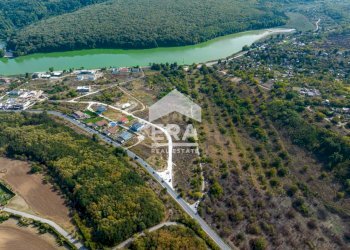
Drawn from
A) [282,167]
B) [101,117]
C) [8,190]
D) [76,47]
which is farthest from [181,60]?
[8,190]

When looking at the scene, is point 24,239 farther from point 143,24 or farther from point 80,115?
point 143,24

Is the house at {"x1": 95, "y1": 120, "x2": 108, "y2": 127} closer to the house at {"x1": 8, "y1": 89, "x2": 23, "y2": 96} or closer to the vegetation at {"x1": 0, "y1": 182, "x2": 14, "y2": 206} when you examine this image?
the vegetation at {"x1": 0, "y1": 182, "x2": 14, "y2": 206}

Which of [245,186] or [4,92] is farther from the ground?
[4,92]

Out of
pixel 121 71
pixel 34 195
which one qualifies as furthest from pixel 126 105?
pixel 34 195

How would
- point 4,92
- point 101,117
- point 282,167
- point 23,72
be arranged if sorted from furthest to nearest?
point 23,72 < point 4,92 < point 101,117 < point 282,167

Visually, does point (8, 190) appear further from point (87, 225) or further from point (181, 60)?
point (181, 60)

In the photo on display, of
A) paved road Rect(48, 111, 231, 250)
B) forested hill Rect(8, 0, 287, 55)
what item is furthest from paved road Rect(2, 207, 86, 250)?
forested hill Rect(8, 0, 287, 55)
